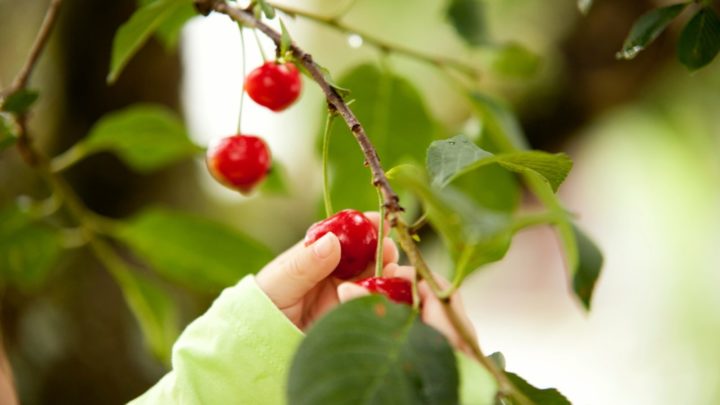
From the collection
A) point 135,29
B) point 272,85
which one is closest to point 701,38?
point 272,85

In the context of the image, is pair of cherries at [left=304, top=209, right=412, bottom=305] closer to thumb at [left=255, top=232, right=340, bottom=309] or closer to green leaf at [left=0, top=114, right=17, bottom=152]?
thumb at [left=255, top=232, right=340, bottom=309]

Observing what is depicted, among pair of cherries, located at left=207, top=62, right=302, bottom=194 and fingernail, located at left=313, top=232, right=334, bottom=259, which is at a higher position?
pair of cherries, located at left=207, top=62, right=302, bottom=194

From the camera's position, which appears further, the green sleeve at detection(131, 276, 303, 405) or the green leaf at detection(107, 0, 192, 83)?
the green leaf at detection(107, 0, 192, 83)

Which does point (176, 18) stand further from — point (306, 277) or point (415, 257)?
point (415, 257)

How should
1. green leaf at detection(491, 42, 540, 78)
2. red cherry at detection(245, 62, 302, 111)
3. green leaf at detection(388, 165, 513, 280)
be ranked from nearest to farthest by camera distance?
green leaf at detection(388, 165, 513, 280), red cherry at detection(245, 62, 302, 111), green leaf at detection(491, 42, 540, 78)

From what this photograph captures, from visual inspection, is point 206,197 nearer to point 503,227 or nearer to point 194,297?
point 194,297

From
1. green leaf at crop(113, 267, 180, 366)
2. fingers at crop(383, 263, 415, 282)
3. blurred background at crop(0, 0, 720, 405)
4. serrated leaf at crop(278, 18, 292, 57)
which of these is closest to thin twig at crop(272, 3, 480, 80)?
blurred background at crop(0, 0, 720, 405)

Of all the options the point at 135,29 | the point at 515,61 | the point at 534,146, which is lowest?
the point at 534,146
